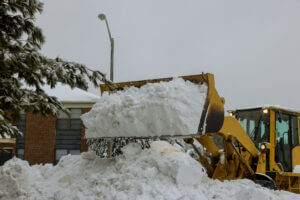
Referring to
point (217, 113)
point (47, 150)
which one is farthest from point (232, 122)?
point (47, 150)

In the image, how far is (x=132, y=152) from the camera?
5547mm

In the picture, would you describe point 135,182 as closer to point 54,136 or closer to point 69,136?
point 69,136

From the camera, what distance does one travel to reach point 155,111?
206 inches

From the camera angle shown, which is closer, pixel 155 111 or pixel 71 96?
pixel 155 111

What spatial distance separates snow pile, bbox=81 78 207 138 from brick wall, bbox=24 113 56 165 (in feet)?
50.0

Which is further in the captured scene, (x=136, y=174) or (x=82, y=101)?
(x=82, y=101)

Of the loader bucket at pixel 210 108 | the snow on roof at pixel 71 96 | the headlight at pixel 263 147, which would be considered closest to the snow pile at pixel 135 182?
the loader bucket at pixel 210 108

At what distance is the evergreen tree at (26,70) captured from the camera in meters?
5.25

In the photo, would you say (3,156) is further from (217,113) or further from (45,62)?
(217,113)

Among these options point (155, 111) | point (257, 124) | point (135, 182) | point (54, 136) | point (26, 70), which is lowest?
point (54, 136)

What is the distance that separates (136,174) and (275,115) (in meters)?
3.82

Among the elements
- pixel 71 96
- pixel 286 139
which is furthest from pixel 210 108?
pixel 71 96

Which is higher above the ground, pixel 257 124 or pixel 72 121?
pixel 257 124

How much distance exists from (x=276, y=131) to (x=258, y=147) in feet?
1.78
